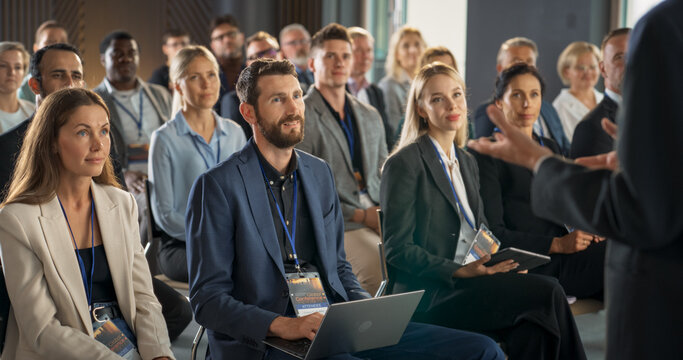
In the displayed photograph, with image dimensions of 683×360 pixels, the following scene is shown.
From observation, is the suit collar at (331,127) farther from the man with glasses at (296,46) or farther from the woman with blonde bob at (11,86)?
the man with glasses at (296,46)

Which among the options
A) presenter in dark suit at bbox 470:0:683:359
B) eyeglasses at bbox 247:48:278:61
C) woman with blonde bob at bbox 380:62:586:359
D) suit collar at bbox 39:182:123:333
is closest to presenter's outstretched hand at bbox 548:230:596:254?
woman with blonde bob at bbox 380:62:586:359

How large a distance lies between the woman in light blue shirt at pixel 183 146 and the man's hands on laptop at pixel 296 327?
1.39 meters

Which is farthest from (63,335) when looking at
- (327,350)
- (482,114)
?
(482,114)

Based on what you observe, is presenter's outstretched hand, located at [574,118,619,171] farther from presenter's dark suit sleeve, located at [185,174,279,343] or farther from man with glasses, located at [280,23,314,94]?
man with glasses, located at [280,23,314,94]

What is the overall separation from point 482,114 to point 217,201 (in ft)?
10.6

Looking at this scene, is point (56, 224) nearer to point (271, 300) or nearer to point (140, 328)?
point (140, 328)

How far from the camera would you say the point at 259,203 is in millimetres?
2416

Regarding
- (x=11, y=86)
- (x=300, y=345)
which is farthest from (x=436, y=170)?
(x=11, y=86)

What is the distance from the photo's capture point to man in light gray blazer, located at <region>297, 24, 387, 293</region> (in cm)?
398

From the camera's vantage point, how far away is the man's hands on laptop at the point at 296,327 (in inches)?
85.0

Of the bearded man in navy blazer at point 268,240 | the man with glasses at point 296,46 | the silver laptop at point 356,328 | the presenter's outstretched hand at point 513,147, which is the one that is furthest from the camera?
the man with glasses at point 296,46

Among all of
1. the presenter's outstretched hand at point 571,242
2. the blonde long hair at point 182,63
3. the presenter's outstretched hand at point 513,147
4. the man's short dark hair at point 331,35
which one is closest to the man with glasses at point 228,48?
the man's short dark hair at point 331,35

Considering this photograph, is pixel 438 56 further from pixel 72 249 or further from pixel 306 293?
pixel 72 249

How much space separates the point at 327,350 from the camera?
2148mm
